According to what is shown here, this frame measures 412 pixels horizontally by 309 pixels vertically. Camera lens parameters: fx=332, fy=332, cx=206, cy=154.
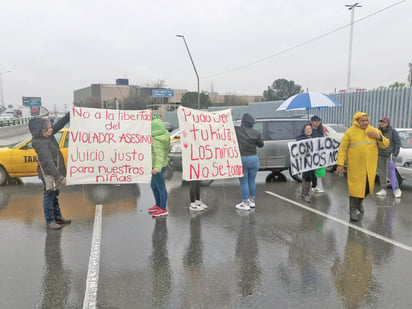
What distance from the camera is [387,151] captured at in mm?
7230

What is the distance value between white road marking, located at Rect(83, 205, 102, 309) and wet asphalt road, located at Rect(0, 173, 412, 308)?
0.20ft

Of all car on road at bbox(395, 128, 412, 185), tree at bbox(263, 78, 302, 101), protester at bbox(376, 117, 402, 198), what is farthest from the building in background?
protester at bbox(376, 117, 402, 198)

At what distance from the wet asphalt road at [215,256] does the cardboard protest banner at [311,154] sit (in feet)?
2.57

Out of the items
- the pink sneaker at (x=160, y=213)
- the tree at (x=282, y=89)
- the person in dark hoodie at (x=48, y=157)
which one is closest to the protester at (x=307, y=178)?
the pink sneaker at (x=160, y=213)

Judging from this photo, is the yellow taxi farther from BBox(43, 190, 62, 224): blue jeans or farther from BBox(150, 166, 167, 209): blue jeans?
BBox(150, 166, 167, 209): blue jeans

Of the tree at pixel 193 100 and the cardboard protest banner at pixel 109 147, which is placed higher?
the tree at pixel 193 100

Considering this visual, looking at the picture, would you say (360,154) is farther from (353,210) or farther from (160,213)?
(160,213)

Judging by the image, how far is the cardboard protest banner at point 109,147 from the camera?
5770mm

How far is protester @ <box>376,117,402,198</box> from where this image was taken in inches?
280

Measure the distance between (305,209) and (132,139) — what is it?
3.56m

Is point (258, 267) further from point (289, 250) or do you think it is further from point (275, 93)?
point (275, 93)

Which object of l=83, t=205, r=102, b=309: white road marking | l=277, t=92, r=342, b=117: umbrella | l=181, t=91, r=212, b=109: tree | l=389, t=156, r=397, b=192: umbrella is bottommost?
l=83, t=205, r=102, b=309: white road marking

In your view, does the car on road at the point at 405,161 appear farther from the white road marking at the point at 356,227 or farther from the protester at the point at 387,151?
the white road marking at the point at 356,227

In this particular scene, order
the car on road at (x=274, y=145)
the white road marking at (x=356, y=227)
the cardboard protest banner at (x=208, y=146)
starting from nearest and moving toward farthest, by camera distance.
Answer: the white road marking at (x=356, y=227), the cardboard protest banner at (x=208, y=146), the car on road at (x=274, y=145)
